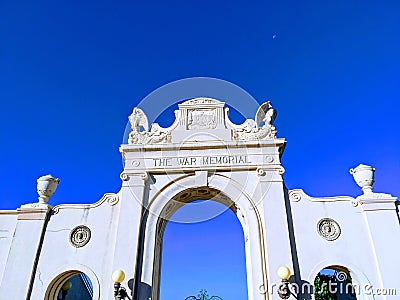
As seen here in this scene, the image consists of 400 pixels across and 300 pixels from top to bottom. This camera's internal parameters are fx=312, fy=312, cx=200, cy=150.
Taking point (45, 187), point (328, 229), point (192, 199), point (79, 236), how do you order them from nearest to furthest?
point (328, 229) → point (79, 236) → point (45, 187) → point (192, 199)

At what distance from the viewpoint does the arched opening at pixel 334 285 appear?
9242 millimetres

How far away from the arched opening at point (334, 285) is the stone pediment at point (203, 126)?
4624mm

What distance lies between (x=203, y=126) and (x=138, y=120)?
236cm

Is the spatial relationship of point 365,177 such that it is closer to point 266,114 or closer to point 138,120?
point 266,114


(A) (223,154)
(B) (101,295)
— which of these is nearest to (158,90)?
(A) (223,154)

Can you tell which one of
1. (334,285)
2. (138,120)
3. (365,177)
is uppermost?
(138,120)

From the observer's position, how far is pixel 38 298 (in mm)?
8602

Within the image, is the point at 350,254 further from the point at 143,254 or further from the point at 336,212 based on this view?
the point at 143,254

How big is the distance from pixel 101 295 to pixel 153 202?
2.93 m

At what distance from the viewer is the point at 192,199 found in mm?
10789

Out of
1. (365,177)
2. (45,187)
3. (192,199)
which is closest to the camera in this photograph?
(365,177)

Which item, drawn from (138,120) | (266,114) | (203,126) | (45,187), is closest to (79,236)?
(45,187)

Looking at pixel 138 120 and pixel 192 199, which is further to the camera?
pixel 138 120

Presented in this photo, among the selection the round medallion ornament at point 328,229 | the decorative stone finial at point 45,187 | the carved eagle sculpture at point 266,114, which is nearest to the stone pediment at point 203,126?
the carved eagle sculpture at point 266,114
